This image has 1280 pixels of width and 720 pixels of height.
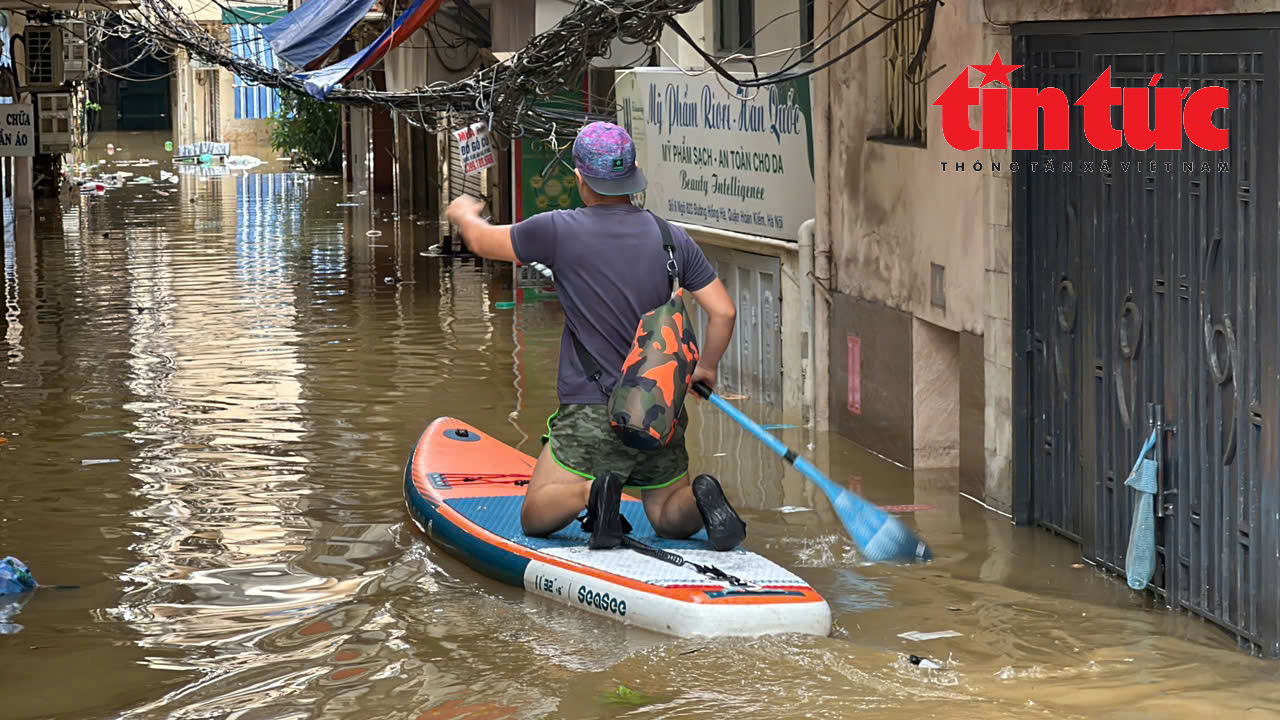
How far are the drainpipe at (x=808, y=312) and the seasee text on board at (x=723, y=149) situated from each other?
0.25 meters

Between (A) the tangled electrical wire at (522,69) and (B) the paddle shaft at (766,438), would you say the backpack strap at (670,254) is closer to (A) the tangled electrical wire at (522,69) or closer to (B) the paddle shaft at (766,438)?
(B) the paddle shaft at (766,438)

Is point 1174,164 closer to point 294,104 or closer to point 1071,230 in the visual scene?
point 1071,230

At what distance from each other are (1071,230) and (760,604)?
8.49ft

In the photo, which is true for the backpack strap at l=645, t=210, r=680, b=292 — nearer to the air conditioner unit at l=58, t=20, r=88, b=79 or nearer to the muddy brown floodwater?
the muddy brown floodwater

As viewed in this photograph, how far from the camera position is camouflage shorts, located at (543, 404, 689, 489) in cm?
691

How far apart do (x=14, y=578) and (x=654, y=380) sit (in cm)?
286

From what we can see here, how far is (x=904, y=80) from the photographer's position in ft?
32.6

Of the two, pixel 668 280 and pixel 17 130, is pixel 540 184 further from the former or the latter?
pixel 668 280

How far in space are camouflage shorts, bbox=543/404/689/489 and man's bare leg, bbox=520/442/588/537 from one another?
5 cm

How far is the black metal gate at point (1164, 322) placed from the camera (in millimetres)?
6121

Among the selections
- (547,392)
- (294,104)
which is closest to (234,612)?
(547,392)

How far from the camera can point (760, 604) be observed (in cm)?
628

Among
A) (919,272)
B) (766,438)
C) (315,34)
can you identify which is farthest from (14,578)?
(315,34)

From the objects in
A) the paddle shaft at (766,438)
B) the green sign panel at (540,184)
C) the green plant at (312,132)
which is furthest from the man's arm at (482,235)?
the green plant at (312,132)
